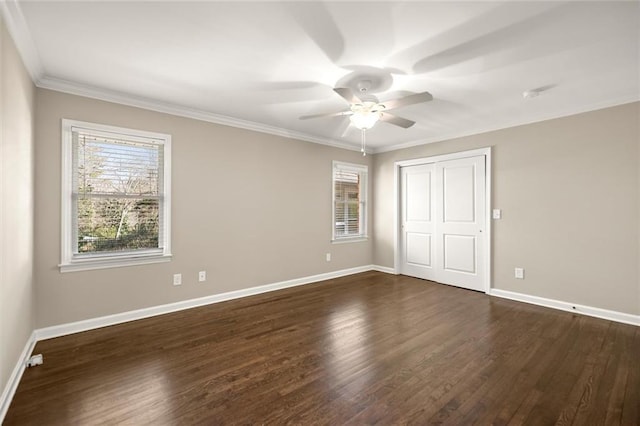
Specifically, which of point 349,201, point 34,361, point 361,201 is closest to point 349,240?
point 349,201

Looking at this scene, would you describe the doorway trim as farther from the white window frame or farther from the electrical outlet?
the electrical outlet

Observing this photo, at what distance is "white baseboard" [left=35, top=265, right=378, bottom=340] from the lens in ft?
9.58

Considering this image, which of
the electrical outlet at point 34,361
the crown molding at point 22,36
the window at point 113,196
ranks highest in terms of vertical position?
the crown molding at point 22,36

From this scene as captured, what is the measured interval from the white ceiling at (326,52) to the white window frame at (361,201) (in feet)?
6.47

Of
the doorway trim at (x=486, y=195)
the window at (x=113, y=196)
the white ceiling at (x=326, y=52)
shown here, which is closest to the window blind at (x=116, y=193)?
the window at (x=113, y=196)

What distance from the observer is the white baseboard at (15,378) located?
5.96 ft

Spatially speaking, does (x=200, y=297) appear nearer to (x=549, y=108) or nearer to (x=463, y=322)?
(x=463, y=322)

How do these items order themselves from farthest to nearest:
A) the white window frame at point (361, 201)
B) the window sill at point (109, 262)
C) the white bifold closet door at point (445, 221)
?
the white window frame at point (361, 201) → the white bifold closet door at point (445, 221) → the window sill at point (109, 262)

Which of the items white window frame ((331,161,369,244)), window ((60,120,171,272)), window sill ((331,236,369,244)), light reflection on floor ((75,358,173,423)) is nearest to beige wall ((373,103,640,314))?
white window frame ((331,161,369,244))

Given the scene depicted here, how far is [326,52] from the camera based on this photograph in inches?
93.4

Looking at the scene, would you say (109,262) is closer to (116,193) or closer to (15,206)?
(116,193)

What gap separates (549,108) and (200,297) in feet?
16.5

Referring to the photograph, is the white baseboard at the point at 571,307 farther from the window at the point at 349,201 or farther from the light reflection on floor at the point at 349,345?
the window at the point at 349,201

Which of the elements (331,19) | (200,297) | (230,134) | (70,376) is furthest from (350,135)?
(70,376)
